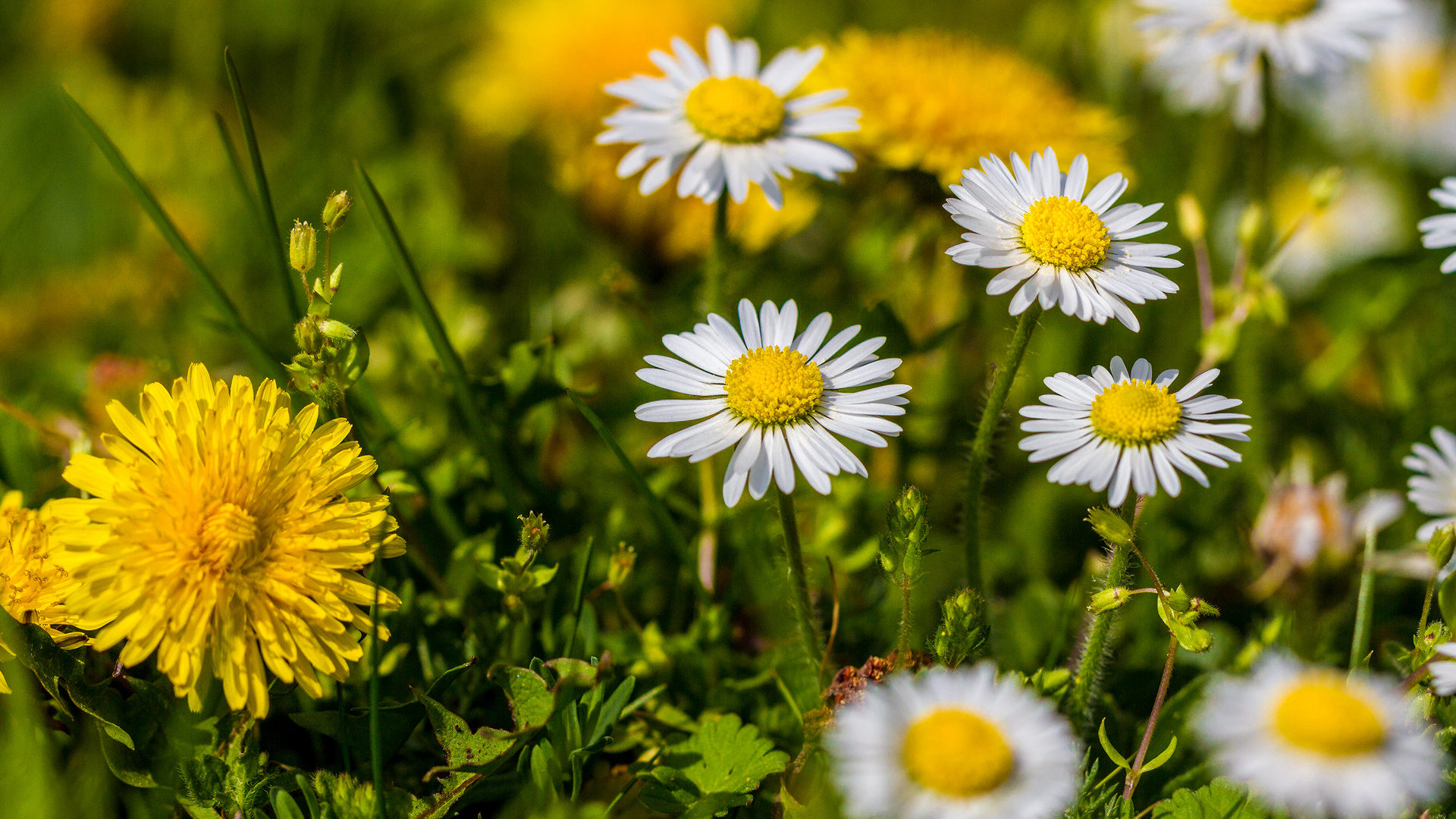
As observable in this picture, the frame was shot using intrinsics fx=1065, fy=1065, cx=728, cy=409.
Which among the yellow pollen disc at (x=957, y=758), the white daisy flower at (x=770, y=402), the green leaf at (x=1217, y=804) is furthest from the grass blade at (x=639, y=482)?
the green leaf at (x=1217, y=804)

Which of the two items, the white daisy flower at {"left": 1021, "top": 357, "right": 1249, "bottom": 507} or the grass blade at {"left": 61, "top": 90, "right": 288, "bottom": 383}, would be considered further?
the grass blade at {"left": 61, "top": 90, "right": 288, "bottom": 383}

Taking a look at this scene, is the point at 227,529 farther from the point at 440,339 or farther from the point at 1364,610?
the point at 1364,610

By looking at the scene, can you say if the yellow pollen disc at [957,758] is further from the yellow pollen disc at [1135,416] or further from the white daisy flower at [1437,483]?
the white daisy flower at [1437,483]

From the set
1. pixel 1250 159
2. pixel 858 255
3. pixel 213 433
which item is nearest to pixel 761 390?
pixel 213 433

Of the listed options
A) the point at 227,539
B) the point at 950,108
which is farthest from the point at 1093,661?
the point at 950,108

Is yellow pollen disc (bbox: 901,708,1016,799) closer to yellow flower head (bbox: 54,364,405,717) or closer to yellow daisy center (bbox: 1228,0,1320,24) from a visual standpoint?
yellow flower head (bbox: 54,364,405,717)

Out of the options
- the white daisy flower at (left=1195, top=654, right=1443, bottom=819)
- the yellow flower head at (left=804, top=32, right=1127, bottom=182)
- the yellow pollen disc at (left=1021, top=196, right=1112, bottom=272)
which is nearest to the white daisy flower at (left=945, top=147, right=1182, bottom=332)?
the yellow pollen disc at (left=1021, top=196, right=1112, bottom=272)
